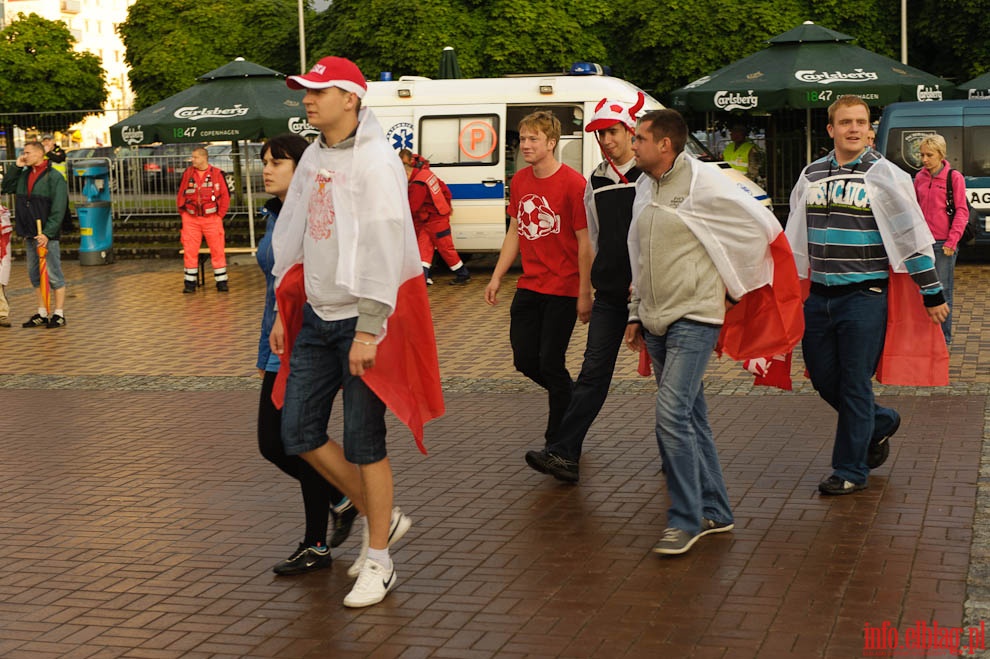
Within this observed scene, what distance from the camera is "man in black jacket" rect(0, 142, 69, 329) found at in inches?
Result: 556

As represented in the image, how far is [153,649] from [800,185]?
359 cm

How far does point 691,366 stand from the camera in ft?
18.9

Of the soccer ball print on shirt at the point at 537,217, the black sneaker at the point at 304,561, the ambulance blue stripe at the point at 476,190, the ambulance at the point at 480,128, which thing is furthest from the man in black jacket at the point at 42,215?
the black sneaker at the point at 304,561

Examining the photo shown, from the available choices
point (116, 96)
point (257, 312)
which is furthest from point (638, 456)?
point (116, 96)

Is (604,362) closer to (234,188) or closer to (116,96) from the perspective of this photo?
(234,188)

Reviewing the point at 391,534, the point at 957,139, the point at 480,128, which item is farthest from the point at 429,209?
the point at 391,534

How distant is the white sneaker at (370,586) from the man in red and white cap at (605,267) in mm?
1888

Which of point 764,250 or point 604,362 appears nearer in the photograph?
point 764,250

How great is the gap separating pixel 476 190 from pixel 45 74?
27.4m

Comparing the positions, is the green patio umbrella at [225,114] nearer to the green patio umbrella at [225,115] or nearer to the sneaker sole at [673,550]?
the green patio umbrella at [225,115]

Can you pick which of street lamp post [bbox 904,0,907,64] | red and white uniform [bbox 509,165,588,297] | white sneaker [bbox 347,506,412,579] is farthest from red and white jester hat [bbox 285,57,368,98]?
street lamp post [bbox 904,0,907,64]

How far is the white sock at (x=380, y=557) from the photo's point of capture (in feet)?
17.3

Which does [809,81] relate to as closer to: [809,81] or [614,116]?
[809,81]

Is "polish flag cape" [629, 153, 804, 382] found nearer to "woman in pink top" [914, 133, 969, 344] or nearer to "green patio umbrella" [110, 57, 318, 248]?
"woman in pink top" [914, 133, 969, 344]
